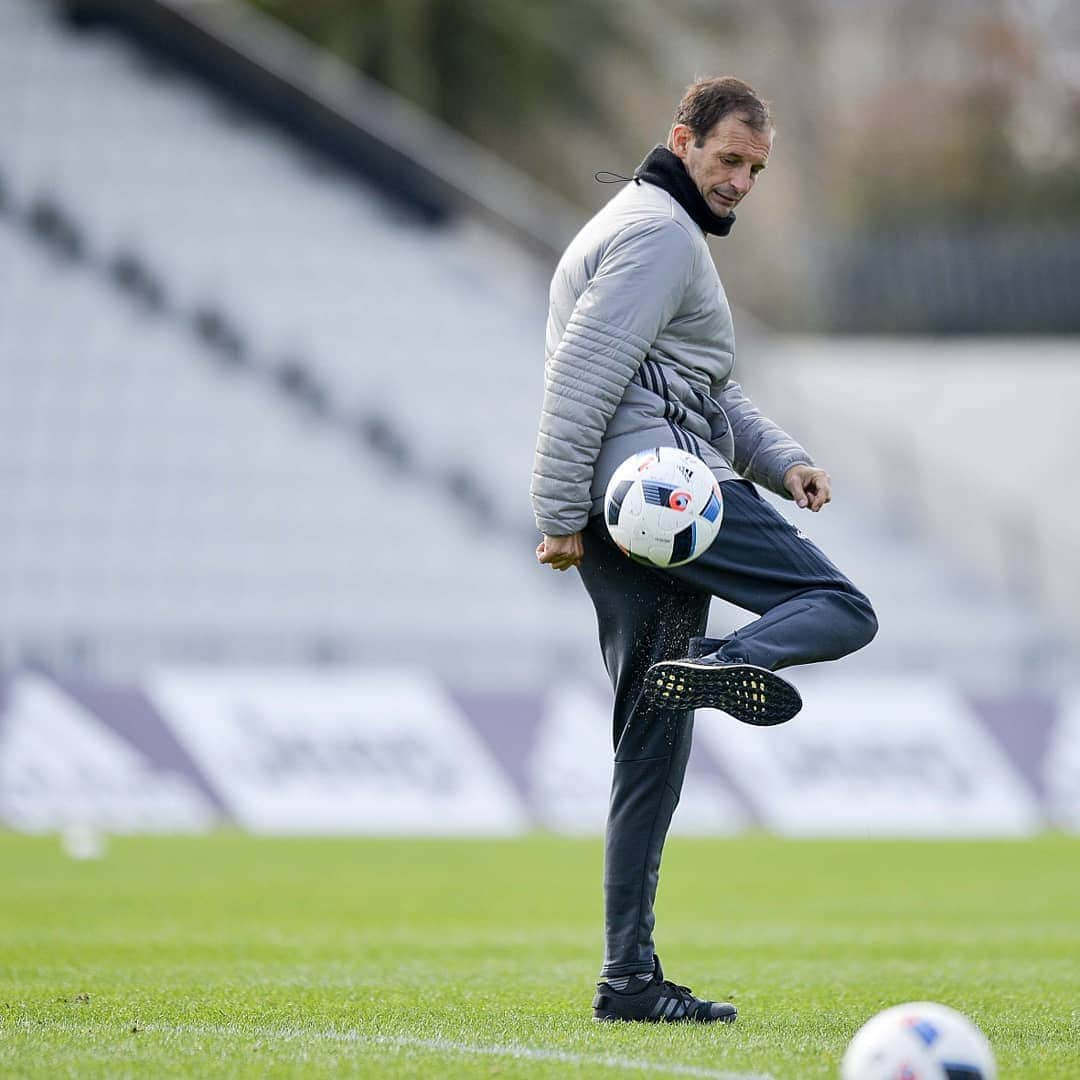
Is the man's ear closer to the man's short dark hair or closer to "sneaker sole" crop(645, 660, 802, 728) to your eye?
the man's short dark hair

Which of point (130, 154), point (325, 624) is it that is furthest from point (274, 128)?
point (325, 624)

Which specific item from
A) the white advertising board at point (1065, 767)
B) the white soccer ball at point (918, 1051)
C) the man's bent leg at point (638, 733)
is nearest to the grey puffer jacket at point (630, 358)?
the man's bent leg at point (638, 733)

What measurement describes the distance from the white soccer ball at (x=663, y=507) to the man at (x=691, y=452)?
81 mm

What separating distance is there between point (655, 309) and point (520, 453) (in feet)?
56.3

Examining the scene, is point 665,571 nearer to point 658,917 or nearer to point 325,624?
point 658,917

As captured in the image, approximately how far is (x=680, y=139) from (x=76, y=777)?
11276 millimetres

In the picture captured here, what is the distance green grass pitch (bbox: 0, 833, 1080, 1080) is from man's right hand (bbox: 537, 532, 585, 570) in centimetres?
118

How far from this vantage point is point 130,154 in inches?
952

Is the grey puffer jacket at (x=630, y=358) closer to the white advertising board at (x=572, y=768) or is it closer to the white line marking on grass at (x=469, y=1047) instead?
the white line marking on grass at (x=469, y=1047)

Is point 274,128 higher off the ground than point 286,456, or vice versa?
point 274,128

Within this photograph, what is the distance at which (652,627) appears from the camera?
5.32m

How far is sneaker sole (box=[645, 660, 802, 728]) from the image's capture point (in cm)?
473

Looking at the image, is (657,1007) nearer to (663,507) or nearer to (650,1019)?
(650,1019)

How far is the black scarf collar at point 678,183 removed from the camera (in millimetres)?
5184
